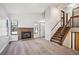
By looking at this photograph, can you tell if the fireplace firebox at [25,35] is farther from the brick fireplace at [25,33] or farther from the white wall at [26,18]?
the white wall at [26,18]

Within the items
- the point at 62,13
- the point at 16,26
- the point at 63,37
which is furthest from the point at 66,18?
the point at 16,26

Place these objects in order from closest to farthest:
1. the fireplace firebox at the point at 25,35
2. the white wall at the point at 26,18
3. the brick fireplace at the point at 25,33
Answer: the white wall at the point at 26,18 → the brick fireplace at the point at 25,33 → the fireplace firebox at the point at 25,35

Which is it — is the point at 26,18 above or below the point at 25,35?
above

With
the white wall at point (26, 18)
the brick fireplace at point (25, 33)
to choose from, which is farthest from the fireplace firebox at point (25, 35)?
the white wall at point (26, 18)

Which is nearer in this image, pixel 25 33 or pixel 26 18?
pixel 26 18

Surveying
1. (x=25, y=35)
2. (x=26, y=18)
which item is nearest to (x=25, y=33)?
(x=25, y=35)

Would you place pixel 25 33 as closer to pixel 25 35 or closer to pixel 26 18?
pixel 25 35

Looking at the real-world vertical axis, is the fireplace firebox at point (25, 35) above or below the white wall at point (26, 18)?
below

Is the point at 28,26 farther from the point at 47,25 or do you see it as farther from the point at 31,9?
the point at 47,25

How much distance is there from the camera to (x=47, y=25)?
19.4 ft

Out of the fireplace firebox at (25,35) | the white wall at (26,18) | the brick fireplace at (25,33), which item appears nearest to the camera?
the white wall at (26,18)

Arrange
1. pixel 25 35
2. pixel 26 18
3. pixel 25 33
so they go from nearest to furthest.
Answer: pixel 26 18
pixel 25 35
pixel 25 33

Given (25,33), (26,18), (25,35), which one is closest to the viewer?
(26,18)

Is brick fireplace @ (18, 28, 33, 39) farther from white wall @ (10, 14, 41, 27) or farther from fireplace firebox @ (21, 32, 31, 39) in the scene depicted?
white wall @ (10, 14, 41, 27)
